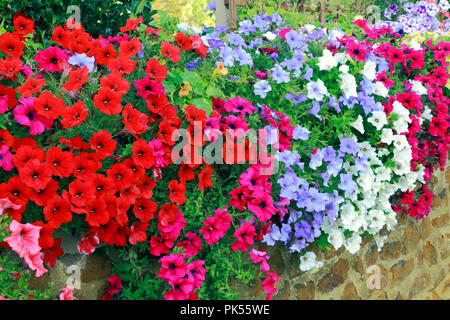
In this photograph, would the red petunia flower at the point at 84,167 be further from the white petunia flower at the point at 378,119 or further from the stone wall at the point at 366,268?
the white petunia flower at the point at 378,119

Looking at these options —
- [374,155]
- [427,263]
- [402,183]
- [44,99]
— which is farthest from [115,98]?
[427,263]

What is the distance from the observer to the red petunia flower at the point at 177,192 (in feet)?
6.75

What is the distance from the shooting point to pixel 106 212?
186 cm

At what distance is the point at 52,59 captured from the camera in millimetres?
2123

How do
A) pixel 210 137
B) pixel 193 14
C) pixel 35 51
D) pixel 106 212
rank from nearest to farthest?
pixel 106 212 → pixel 210 137 → pixel 35 51 → pixel 193 14

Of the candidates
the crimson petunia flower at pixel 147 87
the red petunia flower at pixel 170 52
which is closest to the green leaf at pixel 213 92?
the red petunia flower at pixel 170 52

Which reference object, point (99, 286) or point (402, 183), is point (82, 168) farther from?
point (402, 183)

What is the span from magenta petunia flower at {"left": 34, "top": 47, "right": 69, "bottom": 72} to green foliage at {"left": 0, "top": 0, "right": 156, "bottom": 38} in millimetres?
583

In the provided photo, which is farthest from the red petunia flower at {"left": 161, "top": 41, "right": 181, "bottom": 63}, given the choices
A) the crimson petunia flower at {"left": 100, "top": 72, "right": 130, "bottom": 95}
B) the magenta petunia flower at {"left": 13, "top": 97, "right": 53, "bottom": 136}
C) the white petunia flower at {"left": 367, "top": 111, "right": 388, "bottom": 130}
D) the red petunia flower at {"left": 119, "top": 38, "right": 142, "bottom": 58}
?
the white petunia flower at {"left": 367, "top": 111, "right": 388, "bottom": 130}

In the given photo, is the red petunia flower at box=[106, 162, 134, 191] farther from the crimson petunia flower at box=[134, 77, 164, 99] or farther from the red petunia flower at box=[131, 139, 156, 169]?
the crimson petunia flower at box=[134, 77, 164, 99]

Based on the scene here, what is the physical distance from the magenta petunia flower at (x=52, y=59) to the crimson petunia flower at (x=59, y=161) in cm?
50

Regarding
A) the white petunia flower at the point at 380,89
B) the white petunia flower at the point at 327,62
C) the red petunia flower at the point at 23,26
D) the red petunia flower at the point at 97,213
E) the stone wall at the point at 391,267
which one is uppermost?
the red petunia flower at the point at 23,26

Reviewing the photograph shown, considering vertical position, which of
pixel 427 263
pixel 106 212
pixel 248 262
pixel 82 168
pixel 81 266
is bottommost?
pixel 427 263

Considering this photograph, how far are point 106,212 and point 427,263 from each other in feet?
10.6
